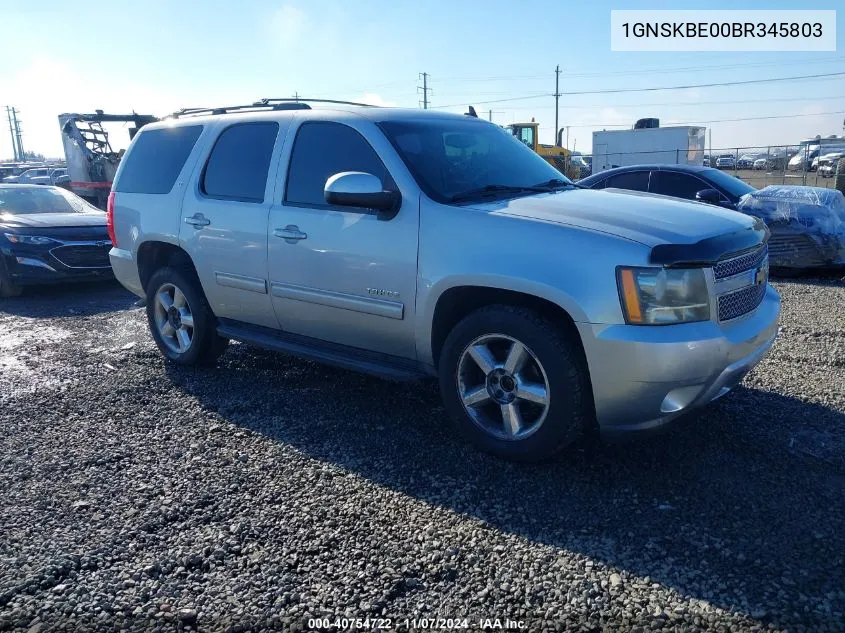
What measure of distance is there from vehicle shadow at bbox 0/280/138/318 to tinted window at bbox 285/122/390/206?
15.5ft

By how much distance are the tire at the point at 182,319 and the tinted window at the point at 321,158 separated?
1335 millimetres

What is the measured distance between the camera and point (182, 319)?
5531 millimetres

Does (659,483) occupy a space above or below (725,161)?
below

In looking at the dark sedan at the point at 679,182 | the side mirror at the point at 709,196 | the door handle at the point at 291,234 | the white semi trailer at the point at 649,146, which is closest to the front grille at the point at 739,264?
the door handle at the point at 291,234

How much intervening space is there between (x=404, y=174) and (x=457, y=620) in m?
2.47

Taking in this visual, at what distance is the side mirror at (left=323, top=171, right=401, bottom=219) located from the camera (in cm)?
386

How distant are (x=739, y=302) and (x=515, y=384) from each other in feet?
3.99

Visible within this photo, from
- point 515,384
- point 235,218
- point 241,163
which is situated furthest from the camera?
point 241,163

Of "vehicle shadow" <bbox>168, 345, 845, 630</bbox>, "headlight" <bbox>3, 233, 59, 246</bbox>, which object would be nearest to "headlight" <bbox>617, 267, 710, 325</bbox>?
"vehicle shadow" <bbox>168, 345, 845, 630</bbox>

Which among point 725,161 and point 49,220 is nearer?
point 49,220

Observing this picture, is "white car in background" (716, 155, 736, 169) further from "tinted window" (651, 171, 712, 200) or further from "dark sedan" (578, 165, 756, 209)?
"tinted window" (651, 171, 712, 200)

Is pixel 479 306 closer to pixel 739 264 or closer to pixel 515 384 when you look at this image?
pixel 515 384

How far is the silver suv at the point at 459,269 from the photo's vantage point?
10.6 feet

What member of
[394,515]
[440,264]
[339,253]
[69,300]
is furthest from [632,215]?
[69,300]
